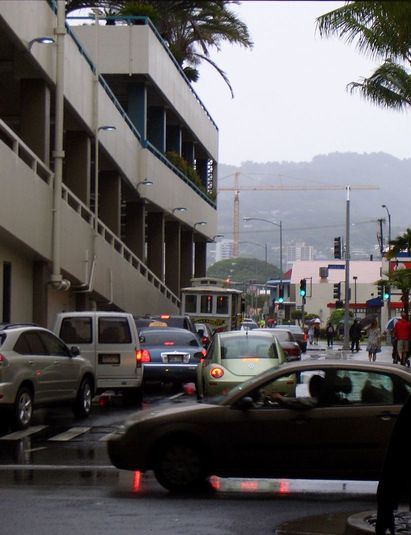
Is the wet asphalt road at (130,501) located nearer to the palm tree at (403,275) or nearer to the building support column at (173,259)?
the palm tree at (403,275)

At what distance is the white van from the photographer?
23.4m

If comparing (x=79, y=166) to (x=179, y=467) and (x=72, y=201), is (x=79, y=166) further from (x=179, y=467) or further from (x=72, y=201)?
(x=179, y=467)

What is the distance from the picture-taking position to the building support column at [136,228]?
4559 centimetres

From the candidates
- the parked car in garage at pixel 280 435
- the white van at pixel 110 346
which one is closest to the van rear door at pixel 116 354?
the white van at pixel 110 346

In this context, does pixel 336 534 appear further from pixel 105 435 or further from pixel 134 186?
pixel 134 186

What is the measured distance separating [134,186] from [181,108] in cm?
883

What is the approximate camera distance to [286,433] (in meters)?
11.9

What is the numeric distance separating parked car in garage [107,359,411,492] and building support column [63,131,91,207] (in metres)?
24.2

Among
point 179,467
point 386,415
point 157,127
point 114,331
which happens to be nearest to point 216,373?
point 114,331

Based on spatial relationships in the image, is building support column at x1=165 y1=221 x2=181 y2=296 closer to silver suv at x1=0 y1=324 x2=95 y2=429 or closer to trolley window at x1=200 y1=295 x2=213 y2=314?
trolley window at x1=200 y1=295 x2=213 y2=314

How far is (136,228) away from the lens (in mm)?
45969

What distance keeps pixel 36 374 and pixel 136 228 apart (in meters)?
27.4

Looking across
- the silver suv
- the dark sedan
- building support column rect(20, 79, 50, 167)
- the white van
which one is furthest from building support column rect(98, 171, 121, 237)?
the silver suv

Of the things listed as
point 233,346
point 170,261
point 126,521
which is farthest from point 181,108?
point 126,521
